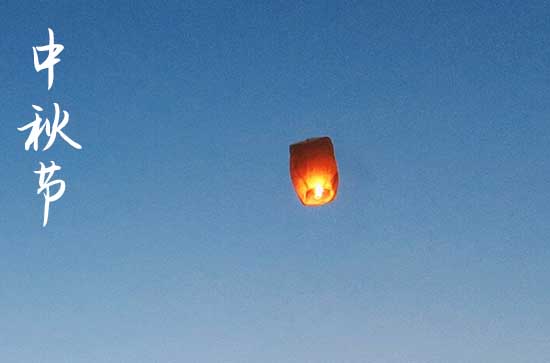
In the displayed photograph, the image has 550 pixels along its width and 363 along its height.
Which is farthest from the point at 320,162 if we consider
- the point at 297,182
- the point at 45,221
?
the point at 45,221

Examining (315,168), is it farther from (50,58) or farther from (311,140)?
(50,58)

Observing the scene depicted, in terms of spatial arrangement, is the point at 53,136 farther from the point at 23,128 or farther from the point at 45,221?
the point at 45,221

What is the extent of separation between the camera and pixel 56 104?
11.7 m

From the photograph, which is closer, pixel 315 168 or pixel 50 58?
pixel 315 168

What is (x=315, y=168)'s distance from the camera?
5676 mm

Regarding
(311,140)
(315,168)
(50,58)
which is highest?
(50,58)

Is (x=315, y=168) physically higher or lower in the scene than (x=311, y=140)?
lower

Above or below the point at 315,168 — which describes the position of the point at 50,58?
above

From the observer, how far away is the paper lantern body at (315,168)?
5.68 metres

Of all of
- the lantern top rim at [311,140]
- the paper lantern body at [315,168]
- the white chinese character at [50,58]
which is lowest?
the paper lantern body at [315,168]

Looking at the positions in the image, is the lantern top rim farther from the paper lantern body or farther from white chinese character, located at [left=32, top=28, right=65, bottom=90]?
white chinese character, located at [left=32, top=28, right=65, bottom=90]

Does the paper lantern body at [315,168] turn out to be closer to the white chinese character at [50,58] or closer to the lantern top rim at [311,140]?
the lantern top rim at [311,140]

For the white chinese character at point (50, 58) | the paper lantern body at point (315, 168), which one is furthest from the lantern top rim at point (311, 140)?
the white chinese character at point (50, 58)

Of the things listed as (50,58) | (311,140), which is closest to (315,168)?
(311,140)
